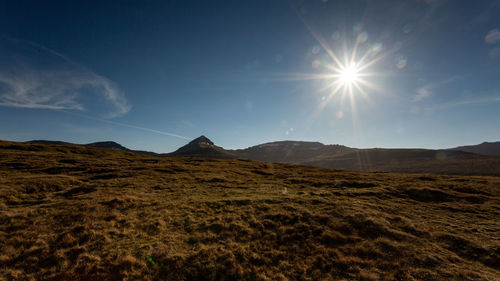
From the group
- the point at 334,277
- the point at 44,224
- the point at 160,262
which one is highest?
the point at 44,224

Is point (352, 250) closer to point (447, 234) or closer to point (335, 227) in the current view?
point (335, 227)

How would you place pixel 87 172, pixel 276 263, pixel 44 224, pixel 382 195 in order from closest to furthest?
pixel 276 263
pixel 44 224
pixel 382 195
pixel 87 172

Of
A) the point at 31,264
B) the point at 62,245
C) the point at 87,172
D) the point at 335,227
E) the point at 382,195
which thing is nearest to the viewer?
the point at 31,264

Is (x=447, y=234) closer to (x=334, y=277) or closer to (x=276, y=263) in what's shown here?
(x=334, y=277)

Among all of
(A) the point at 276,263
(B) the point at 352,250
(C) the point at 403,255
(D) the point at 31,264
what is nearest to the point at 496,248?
(C) the point at 403,255

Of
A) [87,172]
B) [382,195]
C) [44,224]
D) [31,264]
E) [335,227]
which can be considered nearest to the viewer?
[31,264]

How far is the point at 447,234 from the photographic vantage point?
511 inches

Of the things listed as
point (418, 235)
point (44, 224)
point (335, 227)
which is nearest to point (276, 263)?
point (335, 227)

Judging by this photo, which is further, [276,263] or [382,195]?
[382,195]

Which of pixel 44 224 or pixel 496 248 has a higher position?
pixel 44 224

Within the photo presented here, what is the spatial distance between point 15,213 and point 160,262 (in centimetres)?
1513

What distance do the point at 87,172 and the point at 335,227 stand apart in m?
41.8

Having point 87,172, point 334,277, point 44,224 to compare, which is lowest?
point 334,277

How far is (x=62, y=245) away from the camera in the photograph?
35.0ft
